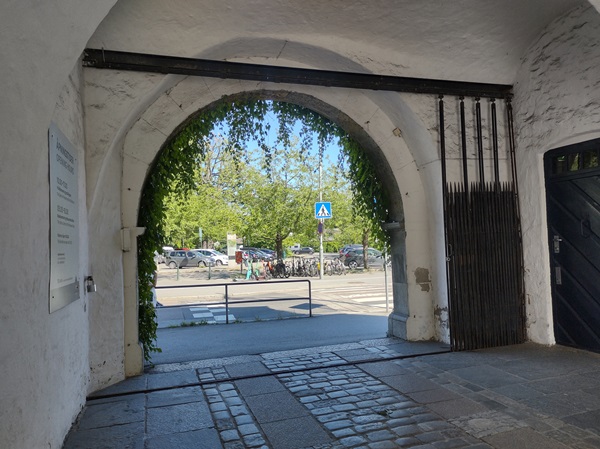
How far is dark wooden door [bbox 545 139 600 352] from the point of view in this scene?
4.80 metres

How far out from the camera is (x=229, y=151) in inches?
251

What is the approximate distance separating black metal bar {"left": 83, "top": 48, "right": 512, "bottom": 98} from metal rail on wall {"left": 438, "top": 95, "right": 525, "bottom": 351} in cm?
19

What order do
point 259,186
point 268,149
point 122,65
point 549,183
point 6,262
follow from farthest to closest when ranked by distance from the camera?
point 259,186
point 268,149
point 549,183
point 122,65
point 6,262

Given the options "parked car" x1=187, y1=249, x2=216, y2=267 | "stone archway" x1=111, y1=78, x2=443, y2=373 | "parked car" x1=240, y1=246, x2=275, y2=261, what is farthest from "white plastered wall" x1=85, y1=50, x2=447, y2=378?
"parked car" x1=187, y1=249, x2=216, y2=267

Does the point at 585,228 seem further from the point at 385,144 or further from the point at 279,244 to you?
the point at 279,244

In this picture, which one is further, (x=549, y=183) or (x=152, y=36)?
(x=549, y=183)

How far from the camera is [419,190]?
588 centimetres

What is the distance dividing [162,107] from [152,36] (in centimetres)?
81

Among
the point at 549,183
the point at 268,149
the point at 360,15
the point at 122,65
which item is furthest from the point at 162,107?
the point at 549,183

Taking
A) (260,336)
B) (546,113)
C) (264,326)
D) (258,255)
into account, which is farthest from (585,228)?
(258,255)

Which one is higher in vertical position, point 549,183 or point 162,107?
point 162,107

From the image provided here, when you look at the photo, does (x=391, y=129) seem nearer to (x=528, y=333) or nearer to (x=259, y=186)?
(x=528, y=333)

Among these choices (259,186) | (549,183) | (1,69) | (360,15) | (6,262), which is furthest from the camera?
(259,186)

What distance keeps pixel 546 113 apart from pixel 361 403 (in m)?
4.03
